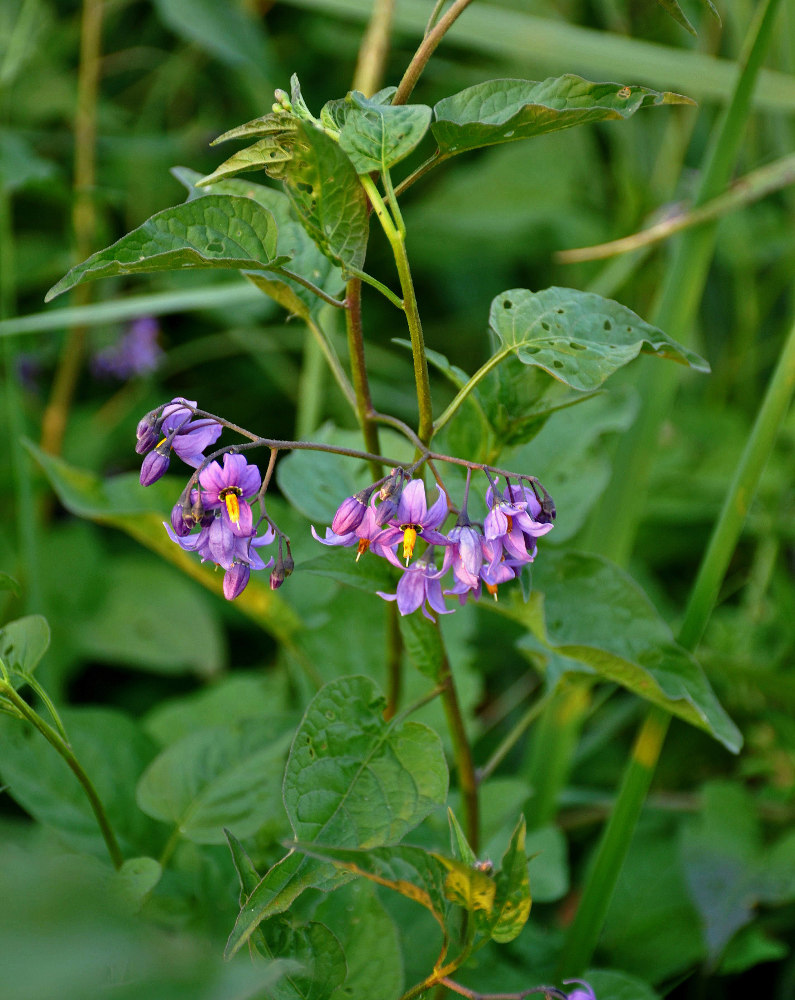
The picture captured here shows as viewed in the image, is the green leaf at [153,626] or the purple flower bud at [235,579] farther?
the green leaf at [153,626]

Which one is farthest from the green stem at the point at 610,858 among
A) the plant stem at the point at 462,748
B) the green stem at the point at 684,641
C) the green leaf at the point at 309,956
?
the green leaf at the point at 309,956

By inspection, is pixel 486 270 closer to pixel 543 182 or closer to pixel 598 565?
pixel 543 182

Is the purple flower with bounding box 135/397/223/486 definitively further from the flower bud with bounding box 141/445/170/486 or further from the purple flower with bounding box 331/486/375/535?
the purple flower with bounding box 331/486/375/535

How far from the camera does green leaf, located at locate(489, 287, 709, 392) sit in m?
0.86

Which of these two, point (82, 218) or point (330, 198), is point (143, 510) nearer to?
point (330, 198)

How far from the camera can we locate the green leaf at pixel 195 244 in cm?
75

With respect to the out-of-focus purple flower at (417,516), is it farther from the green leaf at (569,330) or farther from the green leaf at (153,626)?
the green leaf at (153,626)

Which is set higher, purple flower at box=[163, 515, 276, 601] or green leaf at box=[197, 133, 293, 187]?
green leaf at box=[197, 133, 293, 187]

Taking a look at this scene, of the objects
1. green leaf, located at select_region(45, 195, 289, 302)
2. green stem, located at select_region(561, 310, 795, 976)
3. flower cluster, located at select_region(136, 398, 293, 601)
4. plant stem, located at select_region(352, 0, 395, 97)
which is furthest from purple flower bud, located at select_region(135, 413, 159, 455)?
plant stem, located at select_region(352, 0, 395, 97)

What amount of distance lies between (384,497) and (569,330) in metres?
0.26

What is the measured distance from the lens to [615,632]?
1031mm

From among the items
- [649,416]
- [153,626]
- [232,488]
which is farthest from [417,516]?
[153,626]

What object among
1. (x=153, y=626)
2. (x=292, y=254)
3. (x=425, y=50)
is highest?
(x=425, y=50)

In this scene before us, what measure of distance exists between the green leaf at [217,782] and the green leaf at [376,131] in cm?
72
